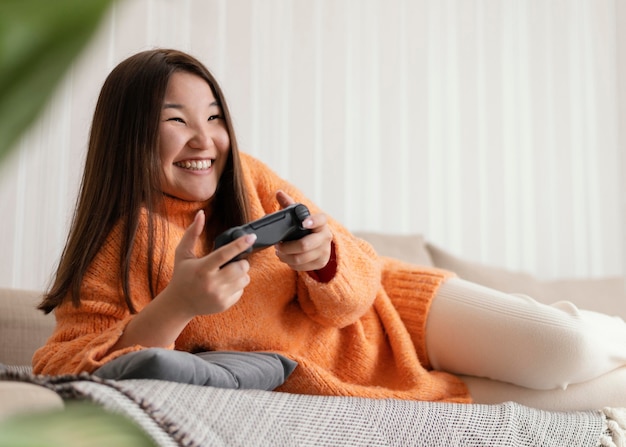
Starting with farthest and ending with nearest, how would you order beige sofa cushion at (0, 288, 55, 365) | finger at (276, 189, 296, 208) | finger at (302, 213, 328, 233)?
beige sofa cushion at (0, 288, 55, 365)
finger at (276, 189, 296, 208)
finger at (302, 213, 328, 233)

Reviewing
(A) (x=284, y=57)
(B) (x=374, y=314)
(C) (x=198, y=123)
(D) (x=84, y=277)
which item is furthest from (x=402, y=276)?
(A) (x=284, y=57)

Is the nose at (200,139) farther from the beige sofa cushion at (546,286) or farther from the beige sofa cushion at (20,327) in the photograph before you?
the beige sofa cushion at (546,286)

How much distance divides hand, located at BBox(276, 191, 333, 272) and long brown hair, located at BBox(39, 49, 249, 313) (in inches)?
9.1

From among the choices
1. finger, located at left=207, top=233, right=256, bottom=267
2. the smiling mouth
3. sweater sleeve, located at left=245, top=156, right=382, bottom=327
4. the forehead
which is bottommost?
sweater sleeve, located at left=245, top=156, right=382, bottom=327

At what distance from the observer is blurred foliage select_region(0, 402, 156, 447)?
18cm

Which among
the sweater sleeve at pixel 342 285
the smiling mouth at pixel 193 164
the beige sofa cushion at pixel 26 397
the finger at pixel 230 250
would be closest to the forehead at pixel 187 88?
the smiling mouth at pixel 193 164

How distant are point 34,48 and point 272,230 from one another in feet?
2.86

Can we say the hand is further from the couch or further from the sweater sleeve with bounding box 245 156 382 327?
the couch

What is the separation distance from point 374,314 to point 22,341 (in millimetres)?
729

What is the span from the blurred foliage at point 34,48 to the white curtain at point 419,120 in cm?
190

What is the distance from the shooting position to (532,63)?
2.94 meters

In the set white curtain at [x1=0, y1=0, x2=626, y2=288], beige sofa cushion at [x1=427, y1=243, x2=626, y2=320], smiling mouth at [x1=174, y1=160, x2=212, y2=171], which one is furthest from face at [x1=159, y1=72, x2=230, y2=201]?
beige sofa cushion at [x1=427, y1=243, x2=626, y2=320]

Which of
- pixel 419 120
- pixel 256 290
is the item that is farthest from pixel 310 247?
pixel 419 120

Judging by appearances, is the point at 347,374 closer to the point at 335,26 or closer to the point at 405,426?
the point at 405,426
